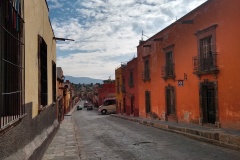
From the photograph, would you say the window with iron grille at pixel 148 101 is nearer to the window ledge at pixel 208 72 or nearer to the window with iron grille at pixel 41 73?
the window ledge at pixel 208 72

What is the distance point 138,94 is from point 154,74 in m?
5.93

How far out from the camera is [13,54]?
4.87m

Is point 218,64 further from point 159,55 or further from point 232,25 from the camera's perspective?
point 159,55

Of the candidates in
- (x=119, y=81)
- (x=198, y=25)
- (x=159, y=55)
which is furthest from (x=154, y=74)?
(x=119, y=81)

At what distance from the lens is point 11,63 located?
4.61 metres

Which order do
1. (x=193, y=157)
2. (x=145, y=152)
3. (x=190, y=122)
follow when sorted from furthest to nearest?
(x=190, y=122) < (x=145, y=152) < (x=193, y=157)

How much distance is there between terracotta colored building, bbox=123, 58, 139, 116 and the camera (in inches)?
1184

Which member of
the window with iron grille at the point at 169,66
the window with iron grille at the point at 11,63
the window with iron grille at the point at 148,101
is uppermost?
the window with iron grille at the point at 169,66

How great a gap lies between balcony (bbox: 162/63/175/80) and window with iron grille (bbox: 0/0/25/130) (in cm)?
1478

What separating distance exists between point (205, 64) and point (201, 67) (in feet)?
1.05

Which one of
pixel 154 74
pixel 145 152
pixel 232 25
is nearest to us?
pixel 145 152

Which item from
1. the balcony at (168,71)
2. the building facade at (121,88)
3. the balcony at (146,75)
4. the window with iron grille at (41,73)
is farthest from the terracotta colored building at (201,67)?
the building facade at (121,88)

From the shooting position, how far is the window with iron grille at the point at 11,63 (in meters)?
4.34

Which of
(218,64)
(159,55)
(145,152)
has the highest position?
(159,55)
